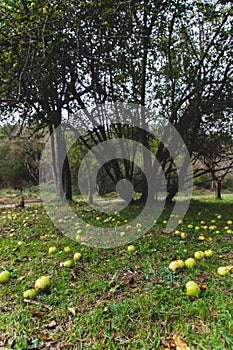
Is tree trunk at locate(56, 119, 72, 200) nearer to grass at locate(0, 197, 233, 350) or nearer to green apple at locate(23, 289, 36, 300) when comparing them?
grass at locate(0, 197, 233, 350)

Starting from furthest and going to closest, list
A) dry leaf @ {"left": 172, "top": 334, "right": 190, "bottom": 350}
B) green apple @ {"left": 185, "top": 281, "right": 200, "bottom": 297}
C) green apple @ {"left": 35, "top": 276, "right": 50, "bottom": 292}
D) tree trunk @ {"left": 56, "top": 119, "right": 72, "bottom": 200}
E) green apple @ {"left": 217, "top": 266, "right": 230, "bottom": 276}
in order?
tree trunk @ {"left": 56, "top": 119, "right": 72, "bottom": 200}, green apple @ {"left": 217, "top": 266, "right": 230, "bottom": 276}, green apple @ {"left": 35, "top": 276, "right": 50, "bottom": 292}, green apple @ {"left": 185, "top": 281, "right": 200, "bottom": 297}, dry leaf @ {"left": 172, "top": 334, "right": 190, "bottom": 350}

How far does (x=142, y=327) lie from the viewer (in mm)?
1697

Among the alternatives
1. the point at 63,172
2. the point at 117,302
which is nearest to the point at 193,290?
the point at 117,302

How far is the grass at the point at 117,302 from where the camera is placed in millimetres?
1607

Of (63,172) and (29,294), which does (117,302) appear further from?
(63,172)

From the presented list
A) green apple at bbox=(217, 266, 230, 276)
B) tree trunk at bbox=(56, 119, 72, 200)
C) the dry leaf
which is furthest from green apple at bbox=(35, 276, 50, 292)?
tree trunk at bbox=(56, 119, 72, 200)

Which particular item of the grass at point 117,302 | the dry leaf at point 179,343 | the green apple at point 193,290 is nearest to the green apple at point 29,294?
the grass at point 117,302

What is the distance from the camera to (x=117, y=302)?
1987 mm

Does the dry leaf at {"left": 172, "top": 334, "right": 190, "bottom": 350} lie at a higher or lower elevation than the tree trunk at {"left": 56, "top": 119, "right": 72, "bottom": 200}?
lower

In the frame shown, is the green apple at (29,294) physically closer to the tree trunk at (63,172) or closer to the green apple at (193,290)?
the green apple at (193,290)

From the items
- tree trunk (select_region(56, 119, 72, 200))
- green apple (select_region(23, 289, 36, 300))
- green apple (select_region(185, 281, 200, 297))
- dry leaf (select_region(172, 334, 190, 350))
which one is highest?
tree trunk (select_region(56, 119, 72, 200))

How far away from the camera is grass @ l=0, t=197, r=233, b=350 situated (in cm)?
161

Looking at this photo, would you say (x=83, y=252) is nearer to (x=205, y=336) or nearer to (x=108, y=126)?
(x=205, y=336)

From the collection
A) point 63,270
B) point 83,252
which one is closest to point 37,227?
point 83,252
